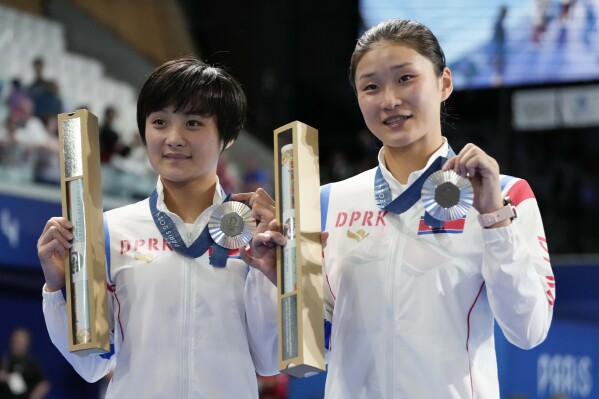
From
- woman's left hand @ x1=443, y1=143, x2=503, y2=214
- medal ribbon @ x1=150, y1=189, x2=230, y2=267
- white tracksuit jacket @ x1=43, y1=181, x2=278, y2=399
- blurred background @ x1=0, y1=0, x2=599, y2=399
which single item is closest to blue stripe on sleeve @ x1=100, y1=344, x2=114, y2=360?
white tracksuit jacket @ x1=43, y1=181, x2=278, y2=399

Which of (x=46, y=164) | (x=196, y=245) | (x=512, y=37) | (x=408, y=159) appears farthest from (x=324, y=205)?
(x=512, y=37)

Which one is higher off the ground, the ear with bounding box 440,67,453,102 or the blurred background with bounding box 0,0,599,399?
the blurred background with bounding box 0,0,599,399

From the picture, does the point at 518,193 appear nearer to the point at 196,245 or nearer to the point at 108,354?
the point at 196,245

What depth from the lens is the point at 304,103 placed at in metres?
14.7

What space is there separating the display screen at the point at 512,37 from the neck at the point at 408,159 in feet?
31.1

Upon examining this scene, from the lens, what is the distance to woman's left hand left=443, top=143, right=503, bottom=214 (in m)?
2.70

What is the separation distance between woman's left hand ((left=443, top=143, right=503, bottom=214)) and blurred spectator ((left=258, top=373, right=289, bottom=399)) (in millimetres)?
7492

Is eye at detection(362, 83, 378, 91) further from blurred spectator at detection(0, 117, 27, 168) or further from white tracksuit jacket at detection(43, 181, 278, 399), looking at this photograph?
blurred spectator at detection(0, 117, 27, 168)

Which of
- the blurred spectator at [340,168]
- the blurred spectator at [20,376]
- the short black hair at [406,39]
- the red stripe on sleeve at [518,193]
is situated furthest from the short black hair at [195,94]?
the blurred spectator at [340,168]

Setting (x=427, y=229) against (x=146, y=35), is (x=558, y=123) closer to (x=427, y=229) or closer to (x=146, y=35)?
(x=146, y=35)

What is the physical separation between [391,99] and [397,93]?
0.10 feet

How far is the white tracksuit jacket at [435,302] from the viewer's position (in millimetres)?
2787

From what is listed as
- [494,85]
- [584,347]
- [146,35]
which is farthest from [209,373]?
[146,35]

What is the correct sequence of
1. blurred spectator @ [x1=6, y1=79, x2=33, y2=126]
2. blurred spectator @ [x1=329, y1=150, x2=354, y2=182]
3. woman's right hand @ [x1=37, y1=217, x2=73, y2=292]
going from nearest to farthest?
woman's right hand @ [x1=37, y1=217, x2=73, y2=292]
blurred spectator @ [x1=6, y1=79, x2=33, y2=126]
blurred spectator @ [x1=329, y1=150, x2=354, y2=182]
